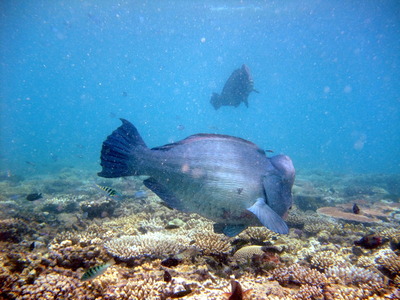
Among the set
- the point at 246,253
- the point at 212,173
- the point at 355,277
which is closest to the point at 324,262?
the point at 355,277

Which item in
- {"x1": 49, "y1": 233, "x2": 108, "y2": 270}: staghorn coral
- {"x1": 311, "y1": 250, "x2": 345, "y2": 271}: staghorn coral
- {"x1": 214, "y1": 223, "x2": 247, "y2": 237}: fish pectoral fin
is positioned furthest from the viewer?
{"x1": 311, "y1": 250, "x2": 345, "y2": 271}: staghorn coral

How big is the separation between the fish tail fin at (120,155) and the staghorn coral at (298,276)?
2.67 m

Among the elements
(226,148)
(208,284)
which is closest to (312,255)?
(208,284)

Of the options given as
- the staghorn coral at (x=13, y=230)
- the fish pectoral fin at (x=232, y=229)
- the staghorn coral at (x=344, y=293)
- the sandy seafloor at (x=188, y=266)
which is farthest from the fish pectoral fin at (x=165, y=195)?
the staghorn coral at (x=13, y=230)

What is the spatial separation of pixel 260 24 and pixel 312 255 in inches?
1898

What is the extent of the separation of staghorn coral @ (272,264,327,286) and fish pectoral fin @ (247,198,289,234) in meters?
1.65

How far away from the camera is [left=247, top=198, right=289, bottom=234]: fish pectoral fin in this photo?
6.31 feet

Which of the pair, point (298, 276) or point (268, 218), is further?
point (298, 276)

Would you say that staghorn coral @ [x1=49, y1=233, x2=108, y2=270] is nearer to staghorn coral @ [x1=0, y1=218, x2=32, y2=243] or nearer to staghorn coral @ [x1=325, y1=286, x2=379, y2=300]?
staghorn coral @ [x1=0, y1=218, x2=32, y2=243]

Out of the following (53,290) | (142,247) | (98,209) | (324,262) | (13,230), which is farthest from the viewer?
(98,209)

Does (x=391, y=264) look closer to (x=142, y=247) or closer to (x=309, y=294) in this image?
(x=309, y=294)

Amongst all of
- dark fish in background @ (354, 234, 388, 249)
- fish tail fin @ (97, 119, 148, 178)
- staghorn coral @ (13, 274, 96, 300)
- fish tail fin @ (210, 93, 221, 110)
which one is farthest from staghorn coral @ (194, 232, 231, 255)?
→ fish tail fin @ (210, 93, 221, 110)

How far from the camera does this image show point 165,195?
7.88 feet

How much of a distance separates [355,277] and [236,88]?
13612mm
